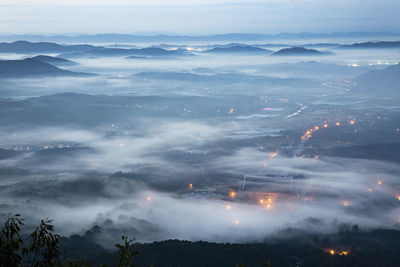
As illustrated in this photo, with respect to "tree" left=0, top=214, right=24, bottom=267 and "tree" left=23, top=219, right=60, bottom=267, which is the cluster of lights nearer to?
"tree" left=23, top=219, right=60, bottom=267

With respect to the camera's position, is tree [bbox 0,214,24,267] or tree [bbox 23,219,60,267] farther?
tree [bbox 23,219,60,267]

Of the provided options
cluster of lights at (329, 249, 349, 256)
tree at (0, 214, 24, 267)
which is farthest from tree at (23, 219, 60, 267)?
cluster of lights at (329, 249, 349, 256)

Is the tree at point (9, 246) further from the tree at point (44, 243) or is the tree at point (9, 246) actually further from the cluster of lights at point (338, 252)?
the cluster of lights at point (338, 252)

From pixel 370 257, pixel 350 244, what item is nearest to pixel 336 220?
pixel 350 244

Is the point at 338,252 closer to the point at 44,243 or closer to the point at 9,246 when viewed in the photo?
the point at 44,243

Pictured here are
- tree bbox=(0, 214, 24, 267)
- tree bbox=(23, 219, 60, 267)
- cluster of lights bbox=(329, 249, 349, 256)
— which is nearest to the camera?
tree bbox=(0, 214, 24, 267)

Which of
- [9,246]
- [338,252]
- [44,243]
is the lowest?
[338,252]

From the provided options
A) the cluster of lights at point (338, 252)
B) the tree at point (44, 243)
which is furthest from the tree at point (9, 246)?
the cluster of lights at point (338, 252)

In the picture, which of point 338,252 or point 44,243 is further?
point 338,252

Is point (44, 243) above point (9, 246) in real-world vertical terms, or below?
above

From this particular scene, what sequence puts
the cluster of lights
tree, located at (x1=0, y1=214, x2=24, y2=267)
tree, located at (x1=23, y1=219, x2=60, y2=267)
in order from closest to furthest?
tree, located at (x1=0, y1=214, x2=24, y2=267) < tree, located at (x1=23, y1=219, x2=60, y2=267) < the cluster of lights

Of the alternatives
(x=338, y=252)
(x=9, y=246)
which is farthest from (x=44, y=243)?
(x=338, y=252)

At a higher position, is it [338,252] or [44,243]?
[44,243]
